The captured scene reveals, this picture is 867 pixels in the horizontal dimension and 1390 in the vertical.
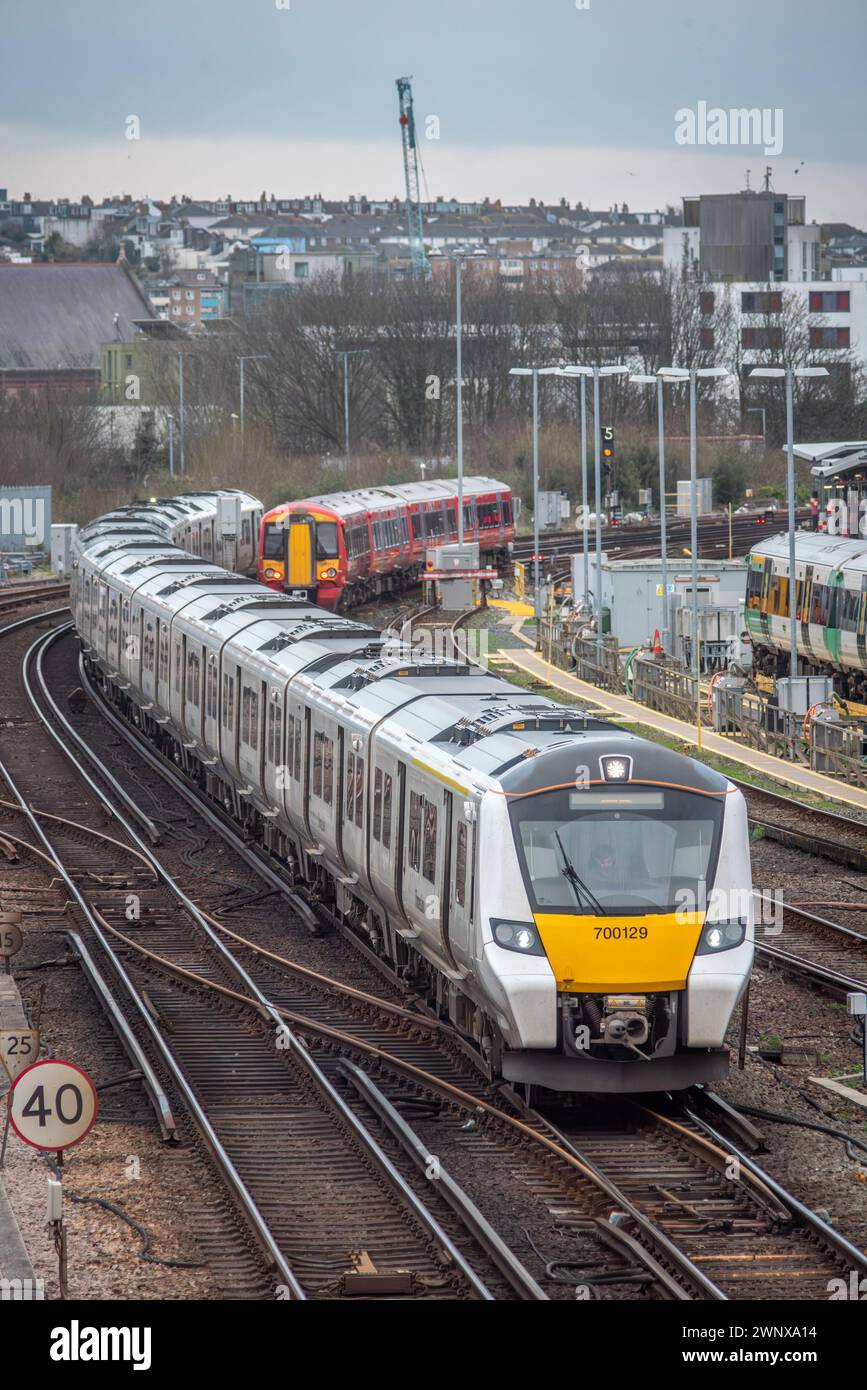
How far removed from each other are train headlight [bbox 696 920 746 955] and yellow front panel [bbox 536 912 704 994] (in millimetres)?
278

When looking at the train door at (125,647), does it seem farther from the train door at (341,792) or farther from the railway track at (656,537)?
the railway track at (656,537)

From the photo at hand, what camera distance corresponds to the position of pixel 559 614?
4722 centimetres

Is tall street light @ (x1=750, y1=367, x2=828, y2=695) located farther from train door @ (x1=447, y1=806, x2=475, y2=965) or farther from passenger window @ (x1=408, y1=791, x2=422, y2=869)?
train door @ (x1=447, y1=806, x2=475, y2=965)

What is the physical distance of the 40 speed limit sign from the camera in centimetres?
1086

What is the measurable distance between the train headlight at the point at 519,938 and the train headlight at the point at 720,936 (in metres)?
1.07

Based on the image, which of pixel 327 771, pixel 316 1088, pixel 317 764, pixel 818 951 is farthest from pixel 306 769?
pixel 316 1088

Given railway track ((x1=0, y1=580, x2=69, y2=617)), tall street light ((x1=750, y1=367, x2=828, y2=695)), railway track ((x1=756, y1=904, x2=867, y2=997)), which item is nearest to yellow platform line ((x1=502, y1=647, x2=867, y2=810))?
tall street light ((x1=750, y1=367, x2=828, y2=695))

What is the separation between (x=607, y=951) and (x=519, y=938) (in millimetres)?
589

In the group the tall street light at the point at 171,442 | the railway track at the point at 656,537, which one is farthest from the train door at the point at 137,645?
the tall street light at the point at 171,442

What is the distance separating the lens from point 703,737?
1320 inches
